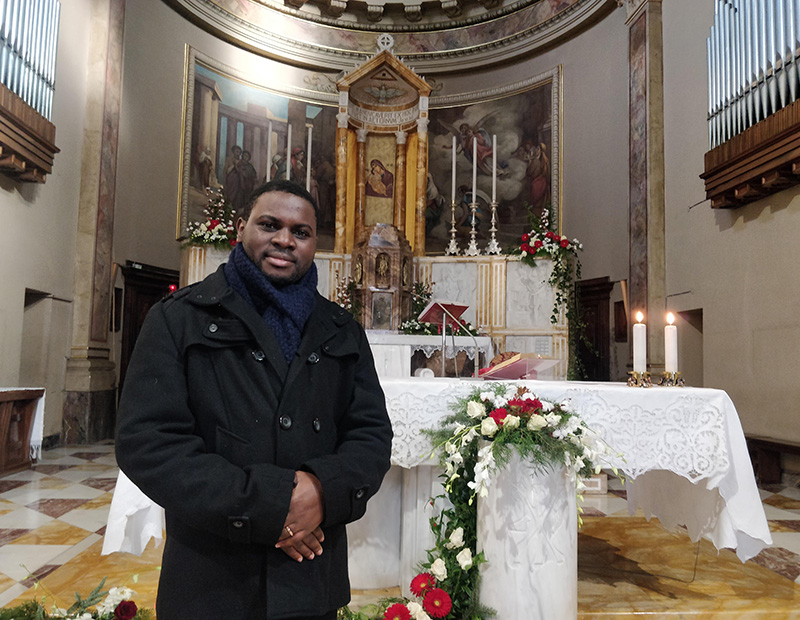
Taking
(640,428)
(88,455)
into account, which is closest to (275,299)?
(640,428)

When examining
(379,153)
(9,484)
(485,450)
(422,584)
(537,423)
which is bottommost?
(9,484)

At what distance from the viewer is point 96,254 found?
7977 mm

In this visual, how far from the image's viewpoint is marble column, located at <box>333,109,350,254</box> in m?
10.3

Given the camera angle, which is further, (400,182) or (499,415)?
(400,182)

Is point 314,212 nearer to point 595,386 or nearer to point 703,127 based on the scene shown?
point 595,386

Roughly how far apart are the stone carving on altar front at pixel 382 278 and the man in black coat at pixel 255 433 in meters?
6.38

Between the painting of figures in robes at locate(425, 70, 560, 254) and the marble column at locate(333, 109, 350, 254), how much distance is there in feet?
5.45

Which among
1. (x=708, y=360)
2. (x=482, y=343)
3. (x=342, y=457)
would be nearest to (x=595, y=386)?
(x=342, y=457)

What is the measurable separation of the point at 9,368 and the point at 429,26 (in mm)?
9227

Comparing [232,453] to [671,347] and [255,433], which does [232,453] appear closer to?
[255,433]

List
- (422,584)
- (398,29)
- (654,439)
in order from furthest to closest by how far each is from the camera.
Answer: (398,29) < (654,439) < (422,584)

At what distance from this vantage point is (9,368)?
6645 millimetres

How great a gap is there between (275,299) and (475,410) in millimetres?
1348

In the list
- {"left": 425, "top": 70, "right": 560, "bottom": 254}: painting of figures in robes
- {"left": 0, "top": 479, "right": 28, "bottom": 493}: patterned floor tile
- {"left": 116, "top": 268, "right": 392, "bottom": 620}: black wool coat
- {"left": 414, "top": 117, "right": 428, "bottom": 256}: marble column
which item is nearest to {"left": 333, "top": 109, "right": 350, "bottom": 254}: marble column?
{"left": 414, "top": 117, "right": 428, "bottom": 256}: marble column
